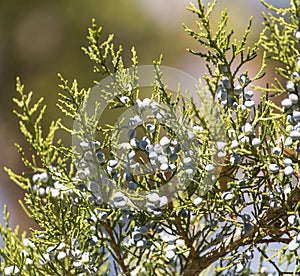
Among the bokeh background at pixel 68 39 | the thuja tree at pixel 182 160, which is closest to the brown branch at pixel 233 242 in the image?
the thuja tree at pixel 182 160

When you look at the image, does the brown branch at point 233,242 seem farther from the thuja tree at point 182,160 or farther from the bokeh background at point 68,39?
the bokeh background at point 68,39

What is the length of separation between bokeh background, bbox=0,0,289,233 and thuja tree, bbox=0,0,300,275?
13.3ft

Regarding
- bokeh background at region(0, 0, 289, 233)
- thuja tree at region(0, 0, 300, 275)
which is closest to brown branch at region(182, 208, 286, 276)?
thuja tree at region(0, 0, 300, 275)

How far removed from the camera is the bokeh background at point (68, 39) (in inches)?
194

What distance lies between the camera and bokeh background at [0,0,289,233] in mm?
4934

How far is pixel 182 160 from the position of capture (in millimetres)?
662

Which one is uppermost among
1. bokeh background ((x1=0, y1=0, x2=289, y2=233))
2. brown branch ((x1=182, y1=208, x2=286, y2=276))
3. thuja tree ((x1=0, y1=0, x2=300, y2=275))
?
bokeh background ((x1=0, y1=0, x2=289, y2=233))

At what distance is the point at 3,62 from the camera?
5523 mm

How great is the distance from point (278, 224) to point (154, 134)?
19 centimetres

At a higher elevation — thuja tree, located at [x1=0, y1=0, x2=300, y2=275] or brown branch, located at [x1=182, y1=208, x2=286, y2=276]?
thuja tree, located at [x1=0, y1=0, x2=300, y2=275]

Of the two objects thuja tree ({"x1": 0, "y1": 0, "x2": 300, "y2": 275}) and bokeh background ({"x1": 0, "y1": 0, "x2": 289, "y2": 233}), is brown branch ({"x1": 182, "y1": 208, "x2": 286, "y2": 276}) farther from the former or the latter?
bokeh background ({"x1": 0, "y1": 0, "x2": 289, "y2": 233})

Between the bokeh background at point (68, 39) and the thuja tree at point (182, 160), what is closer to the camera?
the thuja tree at point (182, 160)

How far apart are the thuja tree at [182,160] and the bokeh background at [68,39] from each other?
4052 millimetres

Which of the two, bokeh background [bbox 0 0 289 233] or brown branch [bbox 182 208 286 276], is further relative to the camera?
bokeh background [bbox 0 0 289 233]
